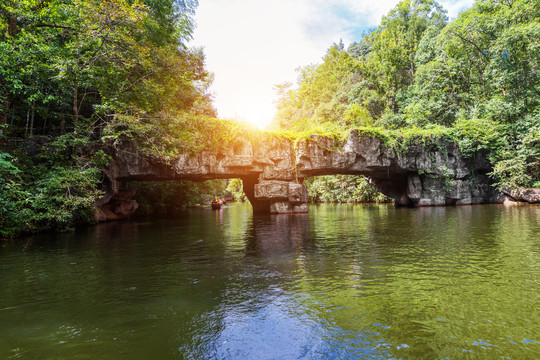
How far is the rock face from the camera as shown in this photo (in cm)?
1630

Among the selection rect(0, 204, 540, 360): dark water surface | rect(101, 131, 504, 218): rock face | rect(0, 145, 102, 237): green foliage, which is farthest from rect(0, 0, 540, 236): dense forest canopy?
rect(0, 204, 540, 360): dark water surface

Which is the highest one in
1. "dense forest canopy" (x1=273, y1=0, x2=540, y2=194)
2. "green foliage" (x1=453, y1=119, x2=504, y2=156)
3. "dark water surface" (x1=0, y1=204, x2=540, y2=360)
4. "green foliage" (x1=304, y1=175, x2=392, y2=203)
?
"dense forest canopy" (x1=273, y1=0, x2=540, y2=194)

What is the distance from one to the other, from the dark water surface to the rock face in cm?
1048

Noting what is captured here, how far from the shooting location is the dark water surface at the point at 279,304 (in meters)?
2.30

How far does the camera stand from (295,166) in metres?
17.4

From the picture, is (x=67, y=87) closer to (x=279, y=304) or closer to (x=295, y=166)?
(x=295, y=166)

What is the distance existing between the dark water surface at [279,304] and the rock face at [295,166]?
10.5 metres

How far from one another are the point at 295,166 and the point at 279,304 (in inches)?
569

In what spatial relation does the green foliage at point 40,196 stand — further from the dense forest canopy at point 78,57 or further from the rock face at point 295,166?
the rock face at point 295,166

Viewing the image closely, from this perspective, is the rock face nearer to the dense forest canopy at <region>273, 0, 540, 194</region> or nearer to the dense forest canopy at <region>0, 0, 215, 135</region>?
the dense forest canopy at <region>273, 0, 540, 194</region>

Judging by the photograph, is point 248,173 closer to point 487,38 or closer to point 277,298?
point 277,298

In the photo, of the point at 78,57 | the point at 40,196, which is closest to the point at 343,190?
the point at 78,57

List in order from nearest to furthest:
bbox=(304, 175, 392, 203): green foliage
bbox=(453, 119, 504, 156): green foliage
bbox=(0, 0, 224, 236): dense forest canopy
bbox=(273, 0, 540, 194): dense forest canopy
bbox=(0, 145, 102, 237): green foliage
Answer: bbox=(0, 145, 102, 237): green foliage → bbox=(0, 0, 224, 236): dense forest canopy → bbox=(273, 0, 540, 194): dense forest canopy → bbox=(453, 119, 504, 156): green foliage → bbox=(304, 175, 392, 203): green foliage

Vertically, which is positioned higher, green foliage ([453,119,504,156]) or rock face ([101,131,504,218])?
green foliage ([453,119,504,156])
